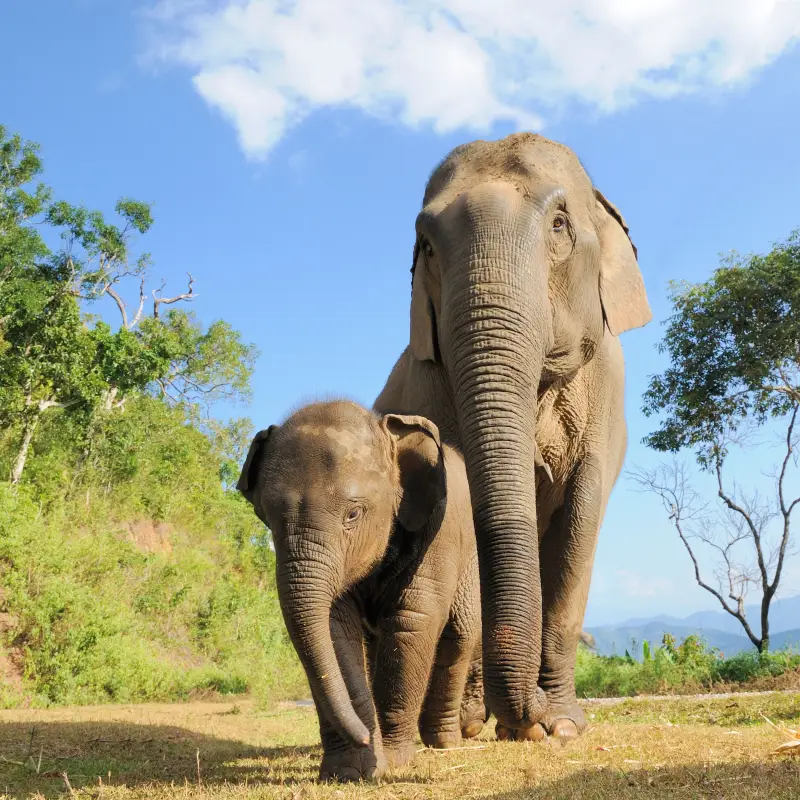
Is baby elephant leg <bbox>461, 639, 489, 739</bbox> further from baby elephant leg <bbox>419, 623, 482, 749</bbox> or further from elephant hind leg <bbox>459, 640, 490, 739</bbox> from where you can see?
baby elephant leg <bbox>419, 623, 482, 749</bbox>

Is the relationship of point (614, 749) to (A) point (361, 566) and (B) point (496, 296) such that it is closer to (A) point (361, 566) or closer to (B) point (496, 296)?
(A) point (361, 566)

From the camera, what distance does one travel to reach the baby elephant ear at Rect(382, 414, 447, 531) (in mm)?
5727

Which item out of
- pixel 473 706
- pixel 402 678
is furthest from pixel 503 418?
pixel 473 706

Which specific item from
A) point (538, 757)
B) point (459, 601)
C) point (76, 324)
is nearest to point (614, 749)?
point (538, 757)

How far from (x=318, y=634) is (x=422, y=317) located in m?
2.36

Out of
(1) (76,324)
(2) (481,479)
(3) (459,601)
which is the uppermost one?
(1) (76,324)

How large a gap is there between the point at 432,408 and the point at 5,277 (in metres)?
20.2

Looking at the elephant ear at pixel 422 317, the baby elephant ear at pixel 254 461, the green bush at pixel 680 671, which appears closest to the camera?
the baby elephant ear at pixel 254 461

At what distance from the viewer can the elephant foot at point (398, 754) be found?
5328 mm

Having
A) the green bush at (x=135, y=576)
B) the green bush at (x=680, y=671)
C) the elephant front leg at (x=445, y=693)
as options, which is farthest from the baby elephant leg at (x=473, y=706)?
the green bush at (x=135, y=576)

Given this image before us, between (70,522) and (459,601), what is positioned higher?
(70,522)

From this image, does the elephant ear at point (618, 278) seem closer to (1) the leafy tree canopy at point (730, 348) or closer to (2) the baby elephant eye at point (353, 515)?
(2) the baby elephant eye at point (353, 515)

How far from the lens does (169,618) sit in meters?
22.8

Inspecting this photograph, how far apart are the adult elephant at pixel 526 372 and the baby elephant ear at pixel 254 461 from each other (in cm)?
117
